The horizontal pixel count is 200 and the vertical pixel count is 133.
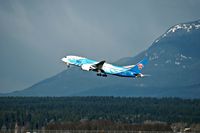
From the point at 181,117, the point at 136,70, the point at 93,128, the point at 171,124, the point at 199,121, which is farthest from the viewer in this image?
the point at 181,117

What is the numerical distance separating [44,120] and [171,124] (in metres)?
34.9

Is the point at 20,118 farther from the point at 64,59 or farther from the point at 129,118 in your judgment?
the point at 64,59

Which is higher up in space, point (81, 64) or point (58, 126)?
point (81, 64)

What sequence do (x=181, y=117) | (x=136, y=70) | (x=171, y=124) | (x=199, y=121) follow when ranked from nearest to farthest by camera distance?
(x=136, y=70), (x=171, y=124), (x=199, y=121), (x=181, y=117)

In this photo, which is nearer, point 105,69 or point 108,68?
point 105,69

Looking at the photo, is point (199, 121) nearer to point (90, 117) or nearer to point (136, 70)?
point (90, 117)

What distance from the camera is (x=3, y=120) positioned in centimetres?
18075

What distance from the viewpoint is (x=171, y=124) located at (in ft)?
548

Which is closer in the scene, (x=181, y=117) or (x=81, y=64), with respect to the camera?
(x=81, y=64)

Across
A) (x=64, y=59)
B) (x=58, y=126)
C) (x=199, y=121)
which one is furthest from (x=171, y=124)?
(x=64, y=59)

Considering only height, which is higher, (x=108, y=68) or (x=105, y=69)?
(x=108, y=68)

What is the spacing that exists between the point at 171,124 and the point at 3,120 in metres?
40.9

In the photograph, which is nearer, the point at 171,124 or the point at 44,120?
the point at 171,124

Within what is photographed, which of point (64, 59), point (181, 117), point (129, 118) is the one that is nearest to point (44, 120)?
point (129, 118)
